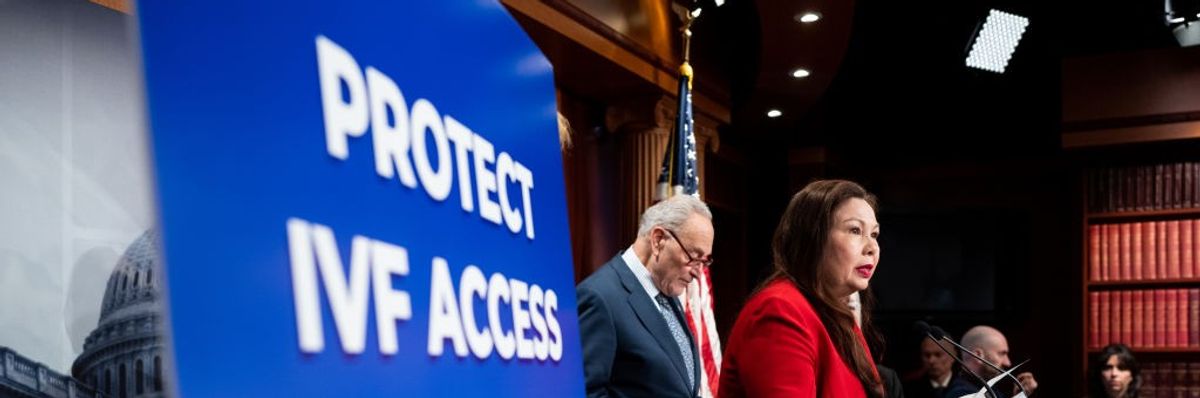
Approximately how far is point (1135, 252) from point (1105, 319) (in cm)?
41

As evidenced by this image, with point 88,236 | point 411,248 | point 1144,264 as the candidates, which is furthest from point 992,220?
point 411,248

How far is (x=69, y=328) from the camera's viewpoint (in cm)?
128

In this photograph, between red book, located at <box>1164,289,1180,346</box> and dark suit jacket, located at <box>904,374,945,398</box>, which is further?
red book, located at <box>1164,289,1180,346</box>

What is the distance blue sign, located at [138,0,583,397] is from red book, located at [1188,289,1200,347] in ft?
21.0

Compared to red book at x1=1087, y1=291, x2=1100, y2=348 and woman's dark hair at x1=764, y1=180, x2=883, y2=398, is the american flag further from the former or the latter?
red book at x1=1087, y1=291, x2=1100, y2=348

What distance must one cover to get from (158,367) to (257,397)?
0.57 m

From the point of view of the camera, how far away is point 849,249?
1.81m

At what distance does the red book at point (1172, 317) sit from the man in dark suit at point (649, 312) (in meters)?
4.62

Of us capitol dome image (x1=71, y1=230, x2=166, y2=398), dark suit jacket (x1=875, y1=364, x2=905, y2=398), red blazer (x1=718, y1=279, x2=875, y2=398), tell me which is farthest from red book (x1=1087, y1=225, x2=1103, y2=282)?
us capitol dome image (x1=71, y1=230, x2=166, y2=398)

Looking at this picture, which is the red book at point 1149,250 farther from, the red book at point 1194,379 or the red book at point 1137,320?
the red book at point 1194,379

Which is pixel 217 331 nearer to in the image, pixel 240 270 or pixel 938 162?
pixel 240 270

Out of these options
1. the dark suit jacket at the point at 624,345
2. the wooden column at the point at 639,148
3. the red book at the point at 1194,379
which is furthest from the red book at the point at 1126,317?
→ the dark suit jacket at the point at 624,345

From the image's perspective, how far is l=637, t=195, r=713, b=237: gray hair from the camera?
267cm

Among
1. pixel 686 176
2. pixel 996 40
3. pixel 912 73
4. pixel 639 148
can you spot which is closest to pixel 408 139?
pixel 686 176
